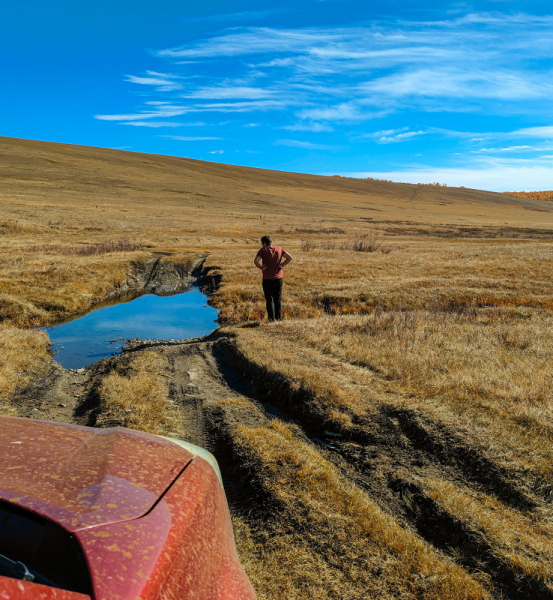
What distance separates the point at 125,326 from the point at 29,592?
12.8m

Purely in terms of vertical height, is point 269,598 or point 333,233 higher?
point 333,233

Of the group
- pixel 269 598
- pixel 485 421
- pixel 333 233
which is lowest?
pixel 269 598

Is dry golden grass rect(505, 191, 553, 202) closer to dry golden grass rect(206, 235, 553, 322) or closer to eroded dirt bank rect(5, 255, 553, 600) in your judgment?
dry golden grass rect(206, 235, 553, 322)

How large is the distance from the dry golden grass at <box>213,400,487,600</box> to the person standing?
701 centimetres

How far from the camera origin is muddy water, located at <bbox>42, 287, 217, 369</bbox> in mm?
10852

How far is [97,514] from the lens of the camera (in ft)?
5.84

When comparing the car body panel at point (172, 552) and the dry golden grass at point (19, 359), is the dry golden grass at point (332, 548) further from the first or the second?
the dry golden grass at point (19, 359)

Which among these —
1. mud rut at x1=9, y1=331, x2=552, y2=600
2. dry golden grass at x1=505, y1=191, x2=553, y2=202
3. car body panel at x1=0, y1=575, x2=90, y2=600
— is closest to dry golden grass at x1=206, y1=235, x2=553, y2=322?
mud rut at x1=9, y1=331, x2=552, y2=600

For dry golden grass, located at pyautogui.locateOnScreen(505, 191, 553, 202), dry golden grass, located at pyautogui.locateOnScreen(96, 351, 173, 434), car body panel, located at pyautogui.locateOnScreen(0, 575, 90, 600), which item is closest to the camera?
car body panel, located at pyautogui.locateOnScreen(0, 575, 90, 600)

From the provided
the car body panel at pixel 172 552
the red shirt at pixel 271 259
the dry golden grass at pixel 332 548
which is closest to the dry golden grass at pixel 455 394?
the dry golden grass at pixel 332 548

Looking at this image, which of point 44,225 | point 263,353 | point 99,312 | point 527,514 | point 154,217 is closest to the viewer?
point 527,514

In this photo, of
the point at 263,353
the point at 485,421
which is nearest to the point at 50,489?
the point at 485,421

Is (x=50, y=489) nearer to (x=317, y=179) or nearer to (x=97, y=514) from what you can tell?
(x=97, y=514)

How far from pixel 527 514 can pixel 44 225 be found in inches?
1621
